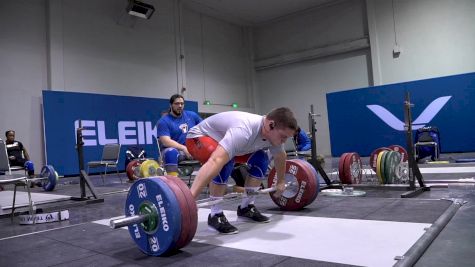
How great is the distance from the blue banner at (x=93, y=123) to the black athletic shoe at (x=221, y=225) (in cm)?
625

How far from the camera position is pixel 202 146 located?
2.11 meters

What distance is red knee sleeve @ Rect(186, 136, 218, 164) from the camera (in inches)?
82.3

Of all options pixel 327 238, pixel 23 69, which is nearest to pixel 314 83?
pixel 23 69

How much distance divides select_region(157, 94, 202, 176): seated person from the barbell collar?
1.56m

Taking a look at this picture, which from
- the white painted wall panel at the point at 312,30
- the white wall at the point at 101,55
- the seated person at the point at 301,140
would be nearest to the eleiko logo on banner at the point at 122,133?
the white wall at the point at 101,55

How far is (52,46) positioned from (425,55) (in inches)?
349

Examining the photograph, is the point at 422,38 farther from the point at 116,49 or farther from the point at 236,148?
the point at 236,148

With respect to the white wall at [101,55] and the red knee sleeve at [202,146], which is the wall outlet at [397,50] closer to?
the white wall at [101,55]

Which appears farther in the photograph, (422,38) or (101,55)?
(422,38)

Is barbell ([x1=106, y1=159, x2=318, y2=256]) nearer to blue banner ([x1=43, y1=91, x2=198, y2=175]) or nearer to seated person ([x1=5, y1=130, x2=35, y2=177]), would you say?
seated person ([x1=5, y1=130, x2=35, y2=177])

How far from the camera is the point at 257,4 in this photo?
35.2 ft

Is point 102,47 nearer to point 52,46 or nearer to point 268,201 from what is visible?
point 52,46

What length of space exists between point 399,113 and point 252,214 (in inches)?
294

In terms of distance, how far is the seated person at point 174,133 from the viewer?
10.5 ft
